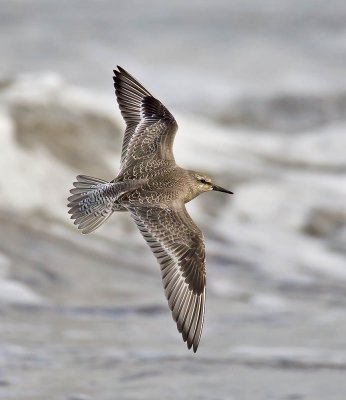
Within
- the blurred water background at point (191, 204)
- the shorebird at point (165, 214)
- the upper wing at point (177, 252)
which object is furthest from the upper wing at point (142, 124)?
the blurred water background at point (191, 204)

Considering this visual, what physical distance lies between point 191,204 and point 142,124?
3.55 m

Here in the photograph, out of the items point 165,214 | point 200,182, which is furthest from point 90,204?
point 200,182

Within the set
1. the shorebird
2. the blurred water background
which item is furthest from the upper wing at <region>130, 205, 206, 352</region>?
the blurred water background

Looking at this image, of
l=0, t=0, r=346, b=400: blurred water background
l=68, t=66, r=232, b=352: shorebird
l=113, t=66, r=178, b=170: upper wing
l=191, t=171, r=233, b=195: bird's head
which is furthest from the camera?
l=0, t=0, r=346, b=400: blurred water background

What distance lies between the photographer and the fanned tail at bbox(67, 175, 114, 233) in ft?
13.6

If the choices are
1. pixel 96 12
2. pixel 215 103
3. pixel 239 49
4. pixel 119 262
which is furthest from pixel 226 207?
pixel 96 12

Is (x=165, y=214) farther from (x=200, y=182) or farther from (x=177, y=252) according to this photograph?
(x=200, y=182)

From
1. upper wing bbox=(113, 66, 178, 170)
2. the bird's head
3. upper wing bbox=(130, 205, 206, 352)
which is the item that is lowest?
upper wing bbox=(130, 205, 206, 352)

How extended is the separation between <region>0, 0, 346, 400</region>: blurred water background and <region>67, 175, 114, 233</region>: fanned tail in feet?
A: 3.41

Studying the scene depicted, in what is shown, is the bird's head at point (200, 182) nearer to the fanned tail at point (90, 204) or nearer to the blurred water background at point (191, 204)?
the fanned tail at point (90, 204)

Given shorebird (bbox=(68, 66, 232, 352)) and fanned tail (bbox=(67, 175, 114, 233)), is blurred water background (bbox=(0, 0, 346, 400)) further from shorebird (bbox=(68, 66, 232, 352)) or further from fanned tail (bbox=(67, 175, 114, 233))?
fanned tail (bbox=(67, 175, 114, 233))

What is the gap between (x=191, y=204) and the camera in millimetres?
8125

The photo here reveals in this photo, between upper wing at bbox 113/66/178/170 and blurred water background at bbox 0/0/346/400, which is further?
blurred water background at bbox 0/0/346/400

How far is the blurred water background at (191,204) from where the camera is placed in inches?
209
